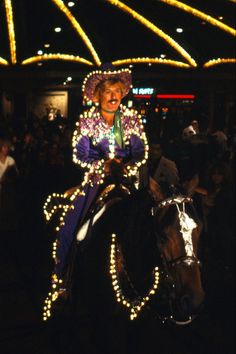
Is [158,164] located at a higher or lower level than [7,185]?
higher

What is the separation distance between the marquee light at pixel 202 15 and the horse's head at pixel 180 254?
6573 mm

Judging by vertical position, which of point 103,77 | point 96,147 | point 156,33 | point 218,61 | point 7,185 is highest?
point 156,33

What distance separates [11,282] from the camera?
675 cm

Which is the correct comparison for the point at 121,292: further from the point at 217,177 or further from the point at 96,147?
the point at 217,177

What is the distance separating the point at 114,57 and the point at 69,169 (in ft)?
9.93

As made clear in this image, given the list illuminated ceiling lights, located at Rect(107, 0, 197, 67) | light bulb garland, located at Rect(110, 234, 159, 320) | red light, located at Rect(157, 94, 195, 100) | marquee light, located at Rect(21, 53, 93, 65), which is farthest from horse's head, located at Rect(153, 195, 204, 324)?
red light, located at Rect(157, 94, 195, 100)

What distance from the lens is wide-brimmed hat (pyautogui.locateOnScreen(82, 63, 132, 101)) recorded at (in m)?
5.15

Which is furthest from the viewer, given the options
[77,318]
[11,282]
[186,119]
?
[186,119]

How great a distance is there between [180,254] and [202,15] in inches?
290

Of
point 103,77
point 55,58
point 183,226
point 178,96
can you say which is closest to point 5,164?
point 55,58

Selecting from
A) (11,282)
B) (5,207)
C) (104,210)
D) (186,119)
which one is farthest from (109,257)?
(186,119)

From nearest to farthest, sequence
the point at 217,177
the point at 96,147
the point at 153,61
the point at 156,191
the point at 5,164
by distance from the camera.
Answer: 1. the point at 156,191
2. the point at 96,147
3. the point at 217,177
4. the point at 5,164
5. the point at 153,61

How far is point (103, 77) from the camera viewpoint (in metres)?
5.15

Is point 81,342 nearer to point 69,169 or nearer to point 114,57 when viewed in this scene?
point 69,169
